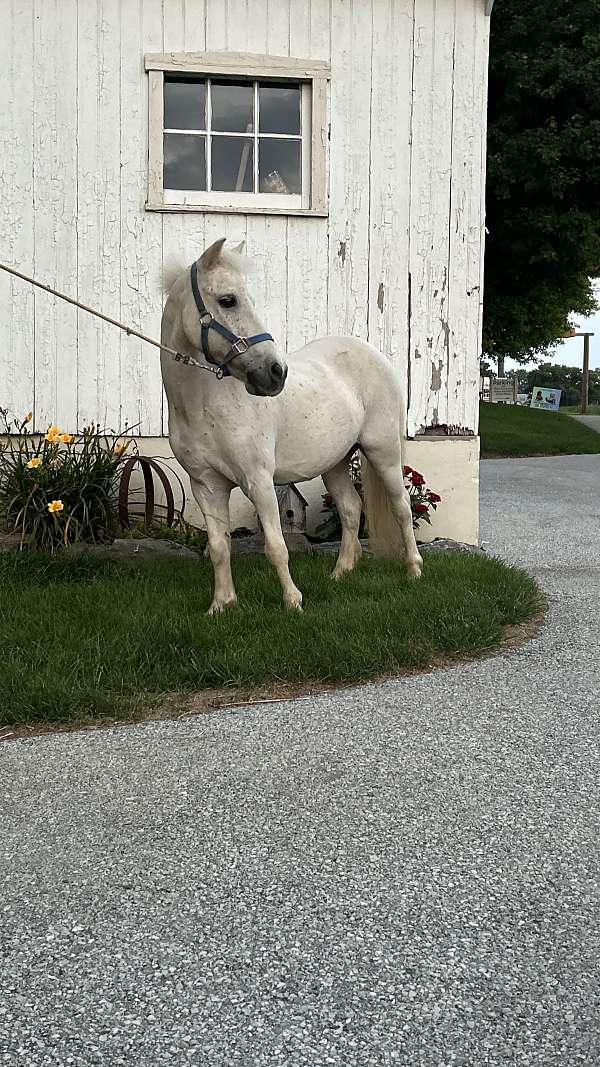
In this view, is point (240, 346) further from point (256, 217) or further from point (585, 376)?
point (585, 376)

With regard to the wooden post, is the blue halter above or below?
below

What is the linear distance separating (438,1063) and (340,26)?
736 centimetres

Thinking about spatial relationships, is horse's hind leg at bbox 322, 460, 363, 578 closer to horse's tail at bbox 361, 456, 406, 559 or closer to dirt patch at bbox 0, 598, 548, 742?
horse's tail at bbox 361, 456, 406, 559

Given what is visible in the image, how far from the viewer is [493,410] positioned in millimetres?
25281

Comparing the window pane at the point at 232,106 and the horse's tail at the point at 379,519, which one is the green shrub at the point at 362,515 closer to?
the horse's tail at the point at 379,519

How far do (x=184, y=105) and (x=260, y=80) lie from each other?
0.61m

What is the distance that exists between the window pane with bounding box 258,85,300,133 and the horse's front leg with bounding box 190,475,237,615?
359cm

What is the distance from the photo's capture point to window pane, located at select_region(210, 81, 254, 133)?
739 cm

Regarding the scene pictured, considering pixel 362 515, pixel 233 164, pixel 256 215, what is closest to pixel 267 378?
pixel 362 515

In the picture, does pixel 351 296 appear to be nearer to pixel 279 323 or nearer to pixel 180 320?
pixel 279 323

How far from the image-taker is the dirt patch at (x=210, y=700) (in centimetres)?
370

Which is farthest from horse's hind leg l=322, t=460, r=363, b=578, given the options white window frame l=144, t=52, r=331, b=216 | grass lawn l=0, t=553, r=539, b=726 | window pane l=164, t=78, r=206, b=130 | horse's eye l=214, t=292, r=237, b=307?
window pane l=164, t=78, r=206, b=130

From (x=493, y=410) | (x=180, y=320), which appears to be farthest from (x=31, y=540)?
(x=493, y=410)

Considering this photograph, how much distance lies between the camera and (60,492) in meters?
6.49
